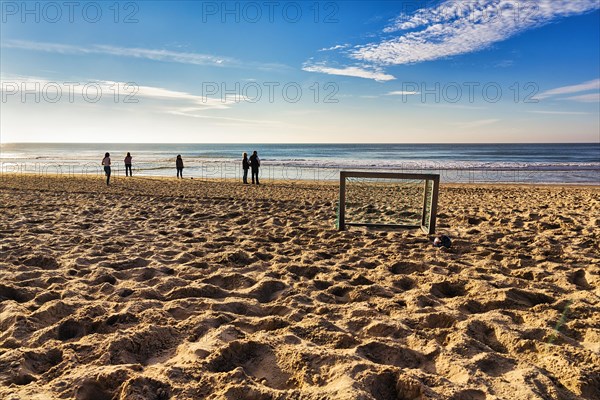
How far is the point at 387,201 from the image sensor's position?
8430 mm

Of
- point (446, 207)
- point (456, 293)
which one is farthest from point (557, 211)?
point (456, 293)

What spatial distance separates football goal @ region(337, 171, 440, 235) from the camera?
710 centimetres

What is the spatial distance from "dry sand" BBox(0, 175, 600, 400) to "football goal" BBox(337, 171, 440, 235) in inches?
27.8

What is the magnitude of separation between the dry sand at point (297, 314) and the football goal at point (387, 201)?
2.32 ft

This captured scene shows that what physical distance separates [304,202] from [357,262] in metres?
5.97

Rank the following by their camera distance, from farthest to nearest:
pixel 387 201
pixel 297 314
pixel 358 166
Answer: pixel 358 166
pixel 387 201
pixel 297 314

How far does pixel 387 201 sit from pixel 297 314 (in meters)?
5.37

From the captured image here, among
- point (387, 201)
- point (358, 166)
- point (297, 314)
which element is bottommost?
→ point (297, 314)

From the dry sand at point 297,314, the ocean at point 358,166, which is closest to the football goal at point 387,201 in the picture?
the dry sand at point 297,314

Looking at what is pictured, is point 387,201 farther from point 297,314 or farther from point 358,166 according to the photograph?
point 358,166

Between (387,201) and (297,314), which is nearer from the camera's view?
(297,314)

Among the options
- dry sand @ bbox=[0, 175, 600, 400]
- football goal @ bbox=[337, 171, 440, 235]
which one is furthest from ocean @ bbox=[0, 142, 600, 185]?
dry sand @ bbox=[0, 175, 600, 400]

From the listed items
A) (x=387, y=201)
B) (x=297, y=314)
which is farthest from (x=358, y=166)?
(x=297, y=314)

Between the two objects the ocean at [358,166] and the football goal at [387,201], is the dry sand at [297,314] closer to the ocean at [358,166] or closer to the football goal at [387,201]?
the football goal at [387,201]
